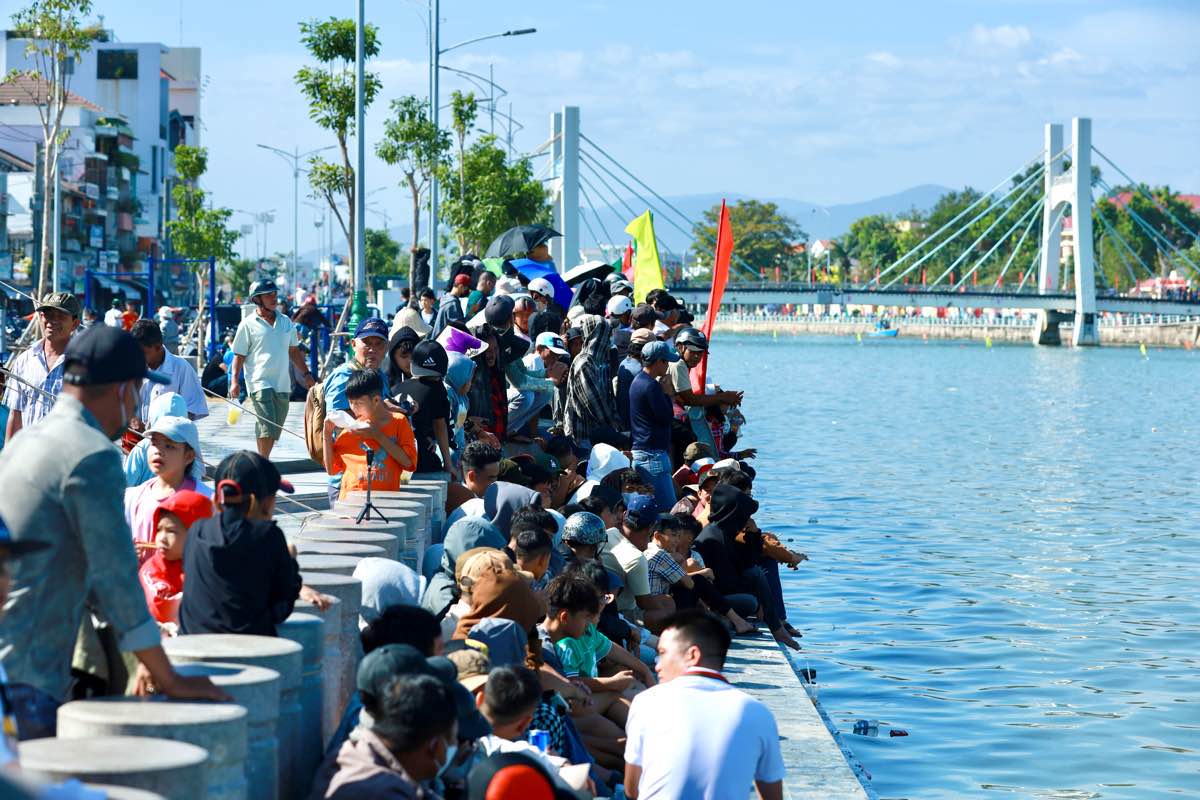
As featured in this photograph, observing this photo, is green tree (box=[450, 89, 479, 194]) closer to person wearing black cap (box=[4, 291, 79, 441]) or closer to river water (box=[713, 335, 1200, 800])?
river water (box=[713, 335, 1200, 800])

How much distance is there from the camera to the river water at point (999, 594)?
11148 mm

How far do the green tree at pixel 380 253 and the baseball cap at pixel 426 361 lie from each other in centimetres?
9794

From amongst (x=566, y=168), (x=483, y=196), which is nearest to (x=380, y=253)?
(x=566, y=168)

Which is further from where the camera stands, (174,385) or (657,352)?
(657,352)

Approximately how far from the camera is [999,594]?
18.0 m

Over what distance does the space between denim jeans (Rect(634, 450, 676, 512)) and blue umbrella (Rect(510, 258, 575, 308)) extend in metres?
5.00

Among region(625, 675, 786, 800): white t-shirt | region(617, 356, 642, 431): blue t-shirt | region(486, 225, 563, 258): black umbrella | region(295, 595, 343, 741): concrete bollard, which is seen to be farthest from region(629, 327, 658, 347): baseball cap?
region(486, 225, 563, 258): black umbrella

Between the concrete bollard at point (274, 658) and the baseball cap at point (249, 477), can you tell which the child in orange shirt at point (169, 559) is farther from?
the concrete bollard at point (274, 658)

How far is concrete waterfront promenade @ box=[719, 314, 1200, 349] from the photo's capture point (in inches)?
4783

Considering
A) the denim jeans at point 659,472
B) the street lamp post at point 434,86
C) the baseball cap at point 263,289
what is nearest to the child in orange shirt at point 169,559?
the denim jeans at point 659,472

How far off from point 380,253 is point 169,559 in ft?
387

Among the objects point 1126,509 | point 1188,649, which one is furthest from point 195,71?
point 1188,649

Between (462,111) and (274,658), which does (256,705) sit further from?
(462,111)

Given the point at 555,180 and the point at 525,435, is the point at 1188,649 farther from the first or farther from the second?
the point at 555,180
